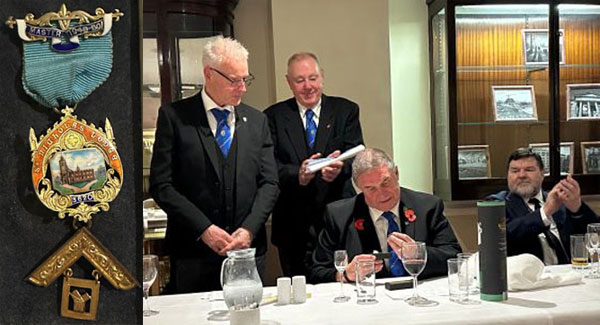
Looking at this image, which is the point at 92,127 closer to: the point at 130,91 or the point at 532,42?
the point at 130,91

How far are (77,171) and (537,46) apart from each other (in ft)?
11.7

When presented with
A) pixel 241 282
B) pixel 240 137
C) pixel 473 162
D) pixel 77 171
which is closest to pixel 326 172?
pixel 240 137

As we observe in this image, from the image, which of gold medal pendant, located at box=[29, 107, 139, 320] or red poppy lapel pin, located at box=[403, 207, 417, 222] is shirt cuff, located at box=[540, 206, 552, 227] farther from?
gold medal pendant, located at box=[29, 107, 139, 320]

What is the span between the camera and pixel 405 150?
4324mm

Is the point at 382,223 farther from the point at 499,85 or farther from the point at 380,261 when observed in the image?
the point at 499,85

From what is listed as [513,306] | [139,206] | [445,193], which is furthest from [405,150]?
[139,206]

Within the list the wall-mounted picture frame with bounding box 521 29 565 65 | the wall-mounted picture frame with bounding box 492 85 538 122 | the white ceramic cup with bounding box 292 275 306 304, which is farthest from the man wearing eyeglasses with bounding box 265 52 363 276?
the wall-mounted picture frame with bounding box 521 29 565 65

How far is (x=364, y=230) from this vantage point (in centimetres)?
236

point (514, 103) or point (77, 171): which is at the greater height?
point (514, 103)

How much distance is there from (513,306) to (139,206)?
1107mm

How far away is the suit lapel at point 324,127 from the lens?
9.66 ft

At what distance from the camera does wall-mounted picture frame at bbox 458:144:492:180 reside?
3979 mm

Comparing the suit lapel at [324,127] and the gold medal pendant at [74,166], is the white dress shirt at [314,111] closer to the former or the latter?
the suit lapel at [324,127]

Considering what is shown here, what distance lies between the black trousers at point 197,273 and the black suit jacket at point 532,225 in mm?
1119
